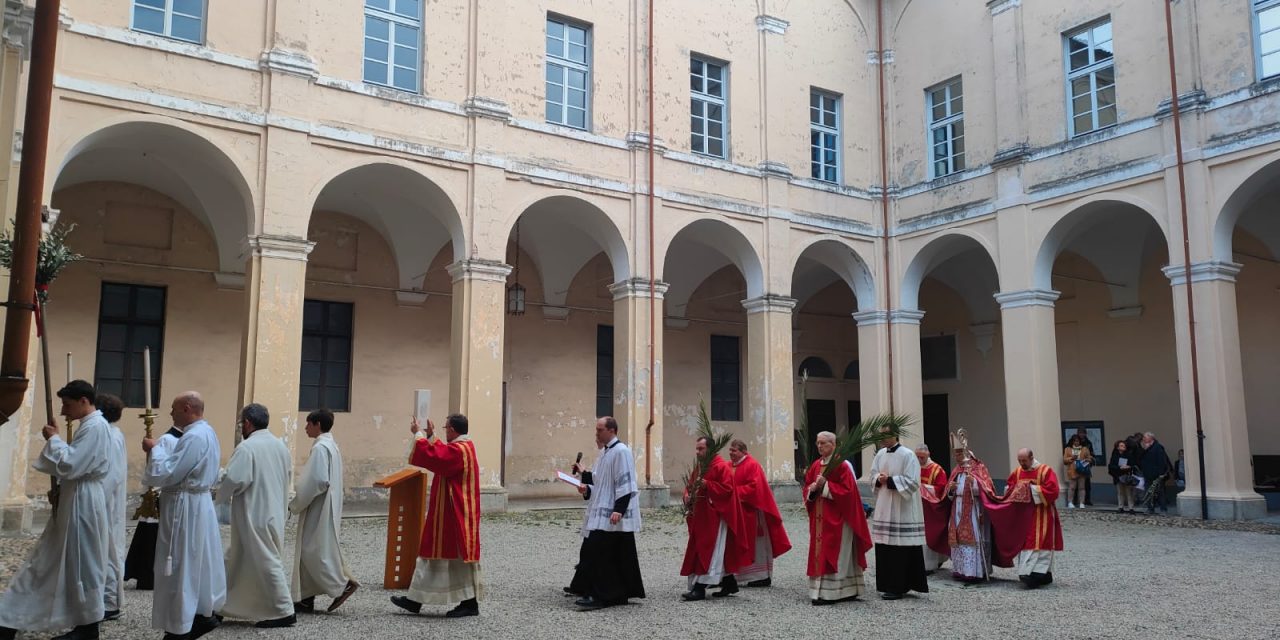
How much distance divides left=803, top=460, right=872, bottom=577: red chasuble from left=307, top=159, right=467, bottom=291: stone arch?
782 centimetres

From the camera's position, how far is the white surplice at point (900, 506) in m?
7.77

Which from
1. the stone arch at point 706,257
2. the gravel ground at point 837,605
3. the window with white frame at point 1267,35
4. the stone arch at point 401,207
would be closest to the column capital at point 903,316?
the stone arch at point 706,257

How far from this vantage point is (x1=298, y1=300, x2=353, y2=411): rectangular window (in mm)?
15914

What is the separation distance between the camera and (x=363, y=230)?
1652cm

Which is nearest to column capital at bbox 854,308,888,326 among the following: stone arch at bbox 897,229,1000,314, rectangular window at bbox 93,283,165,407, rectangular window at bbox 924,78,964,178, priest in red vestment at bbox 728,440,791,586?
stone arch at bbox 897,229,1000,314

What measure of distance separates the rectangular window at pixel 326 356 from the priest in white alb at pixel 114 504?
31.2ft

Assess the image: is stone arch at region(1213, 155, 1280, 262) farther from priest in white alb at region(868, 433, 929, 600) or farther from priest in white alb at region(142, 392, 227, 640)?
priest in white alb at region(142, 392, 227, 640)

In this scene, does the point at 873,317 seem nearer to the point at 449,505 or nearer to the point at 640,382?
the point at 640,382

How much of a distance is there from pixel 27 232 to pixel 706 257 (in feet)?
51.1

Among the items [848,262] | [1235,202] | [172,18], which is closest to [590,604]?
[172,18]

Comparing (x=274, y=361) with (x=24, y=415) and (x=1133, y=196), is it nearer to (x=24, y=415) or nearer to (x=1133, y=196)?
(x=24, y=415)

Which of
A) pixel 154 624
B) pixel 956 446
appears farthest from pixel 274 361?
pixel 956 446

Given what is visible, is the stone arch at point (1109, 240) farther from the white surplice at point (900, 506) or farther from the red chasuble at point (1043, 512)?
the white surplice at point (900, 506)

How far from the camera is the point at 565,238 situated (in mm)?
17750
